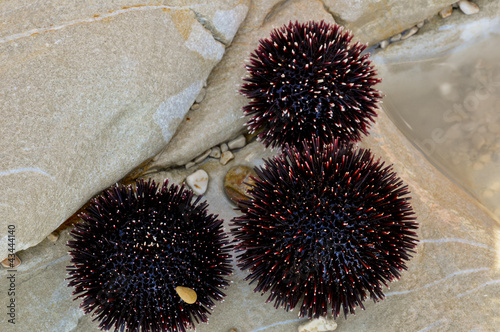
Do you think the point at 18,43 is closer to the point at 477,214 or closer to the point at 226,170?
the point at 226,170

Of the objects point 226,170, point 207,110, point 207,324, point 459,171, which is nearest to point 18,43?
point 207,110

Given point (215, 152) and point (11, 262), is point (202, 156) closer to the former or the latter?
point (215, 152)

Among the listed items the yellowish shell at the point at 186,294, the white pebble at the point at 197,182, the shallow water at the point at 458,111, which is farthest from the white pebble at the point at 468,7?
the yellowish shell at the point at 186,294

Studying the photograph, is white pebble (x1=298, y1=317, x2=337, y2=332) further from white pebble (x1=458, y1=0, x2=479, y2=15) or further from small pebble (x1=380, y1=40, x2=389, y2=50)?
white pebble (x1=458, y1=0, x2=479, y2=15)

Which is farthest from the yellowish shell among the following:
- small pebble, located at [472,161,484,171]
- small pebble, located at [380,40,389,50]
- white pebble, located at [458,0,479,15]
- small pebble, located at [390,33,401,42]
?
white pebble, located at [458,0,479,15]

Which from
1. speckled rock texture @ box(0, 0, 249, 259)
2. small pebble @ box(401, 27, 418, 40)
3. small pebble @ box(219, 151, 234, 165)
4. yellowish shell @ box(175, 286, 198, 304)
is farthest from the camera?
small pebble @ box(401, 27, 418, 40)

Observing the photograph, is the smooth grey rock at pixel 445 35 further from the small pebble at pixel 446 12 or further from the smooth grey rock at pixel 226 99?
the smooth grey rock at pixel 226 99

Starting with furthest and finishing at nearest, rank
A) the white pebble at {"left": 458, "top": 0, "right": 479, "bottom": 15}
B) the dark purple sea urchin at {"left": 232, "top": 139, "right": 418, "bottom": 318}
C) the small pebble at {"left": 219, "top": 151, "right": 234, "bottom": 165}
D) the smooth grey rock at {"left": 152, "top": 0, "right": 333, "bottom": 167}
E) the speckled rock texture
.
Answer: the white pebble at {"left": 458, "top": 0, "right": 479, "bottom": 15} → the small pebble at {"left": 219, "top": 151, "right": 234, "bottom": 165} → the smooth grey rock at {"left": 152, "top": 0, "right": 333, "bottom": 167} → the speckled rock texture → the dark purple sea urchin at {"left": 232, "top": 139, "right": 418, "bottom": 318}
